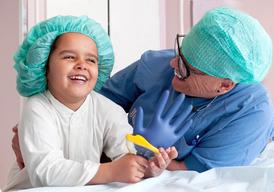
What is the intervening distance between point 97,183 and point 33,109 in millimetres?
242

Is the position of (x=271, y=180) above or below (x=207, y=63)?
below

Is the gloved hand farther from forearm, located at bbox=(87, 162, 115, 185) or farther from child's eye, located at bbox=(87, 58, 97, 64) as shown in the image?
child's eye, located at bbox=(87, 58, 97, 64)

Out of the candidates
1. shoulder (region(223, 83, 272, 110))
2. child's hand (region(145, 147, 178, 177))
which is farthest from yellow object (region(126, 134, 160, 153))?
shoulder (region(223, 83, 272, 110))

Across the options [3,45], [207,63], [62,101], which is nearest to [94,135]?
[62,101]

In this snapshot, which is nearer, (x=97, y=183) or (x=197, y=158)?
(x=97, y=183)

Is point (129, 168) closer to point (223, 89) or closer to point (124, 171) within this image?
point (124, 171)

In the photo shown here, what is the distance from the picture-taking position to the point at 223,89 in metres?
1.17

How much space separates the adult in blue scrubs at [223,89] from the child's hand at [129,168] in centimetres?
21

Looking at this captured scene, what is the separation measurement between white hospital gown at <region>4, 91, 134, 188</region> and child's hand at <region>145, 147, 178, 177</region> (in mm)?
114

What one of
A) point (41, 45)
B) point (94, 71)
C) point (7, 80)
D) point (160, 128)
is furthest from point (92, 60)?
point (7, 80)

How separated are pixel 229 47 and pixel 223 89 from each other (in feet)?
0.49

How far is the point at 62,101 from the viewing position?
3.53 feet

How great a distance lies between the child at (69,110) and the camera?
3.11ft

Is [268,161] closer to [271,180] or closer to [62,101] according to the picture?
[271,180]
